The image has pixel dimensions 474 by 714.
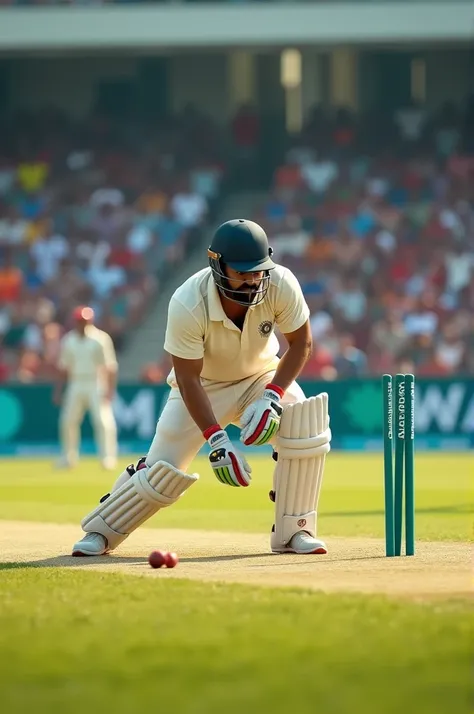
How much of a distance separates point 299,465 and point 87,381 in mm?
9838

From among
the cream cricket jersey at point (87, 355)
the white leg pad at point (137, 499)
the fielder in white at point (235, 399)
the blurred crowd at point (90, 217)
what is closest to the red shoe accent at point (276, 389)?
the fielder in white at point (235, 399)

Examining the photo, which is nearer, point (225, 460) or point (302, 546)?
point (225, 460)

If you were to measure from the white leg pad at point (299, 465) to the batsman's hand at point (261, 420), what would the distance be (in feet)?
0.48

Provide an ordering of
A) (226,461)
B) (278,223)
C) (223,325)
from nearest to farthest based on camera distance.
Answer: (226,461), (223,325), (278,223)

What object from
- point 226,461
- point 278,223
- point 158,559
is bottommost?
point 158,559

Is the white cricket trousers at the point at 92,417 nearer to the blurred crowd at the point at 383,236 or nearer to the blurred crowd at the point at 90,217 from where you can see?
the blurred crowd at the point at 90,217

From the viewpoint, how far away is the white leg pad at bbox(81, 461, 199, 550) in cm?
744

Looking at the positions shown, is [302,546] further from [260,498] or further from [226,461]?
[260,498]

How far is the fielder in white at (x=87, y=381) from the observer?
16.9 m

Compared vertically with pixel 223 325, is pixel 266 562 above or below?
below

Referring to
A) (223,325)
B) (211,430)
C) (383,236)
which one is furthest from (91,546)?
(383,236)

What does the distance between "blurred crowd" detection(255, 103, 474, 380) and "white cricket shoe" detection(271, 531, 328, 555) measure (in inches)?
518

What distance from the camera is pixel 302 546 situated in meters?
7.55

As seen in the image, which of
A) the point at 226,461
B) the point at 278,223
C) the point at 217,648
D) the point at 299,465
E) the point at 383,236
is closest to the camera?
the point at 217,648
